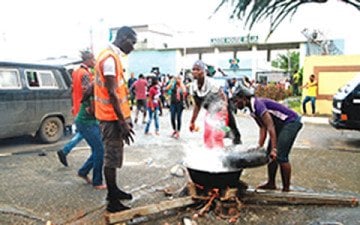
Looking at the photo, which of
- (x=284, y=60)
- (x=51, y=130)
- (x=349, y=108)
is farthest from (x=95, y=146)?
(x=284, y=60)

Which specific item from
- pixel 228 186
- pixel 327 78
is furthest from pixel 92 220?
pixel 327 78

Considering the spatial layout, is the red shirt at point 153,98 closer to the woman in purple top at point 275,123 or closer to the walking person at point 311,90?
the woman in purple top at point 275,123

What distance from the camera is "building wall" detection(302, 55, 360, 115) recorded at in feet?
44.6

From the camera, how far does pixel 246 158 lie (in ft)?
13.9

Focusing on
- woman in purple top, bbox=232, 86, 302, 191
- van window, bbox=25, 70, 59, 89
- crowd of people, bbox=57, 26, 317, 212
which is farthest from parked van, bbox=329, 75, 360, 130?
van window, bbox=25, 70, 59, 89

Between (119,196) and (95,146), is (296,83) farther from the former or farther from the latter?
(119,196)

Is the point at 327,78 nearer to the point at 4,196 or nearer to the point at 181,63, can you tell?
the point at 4,196

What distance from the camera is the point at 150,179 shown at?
5.73m

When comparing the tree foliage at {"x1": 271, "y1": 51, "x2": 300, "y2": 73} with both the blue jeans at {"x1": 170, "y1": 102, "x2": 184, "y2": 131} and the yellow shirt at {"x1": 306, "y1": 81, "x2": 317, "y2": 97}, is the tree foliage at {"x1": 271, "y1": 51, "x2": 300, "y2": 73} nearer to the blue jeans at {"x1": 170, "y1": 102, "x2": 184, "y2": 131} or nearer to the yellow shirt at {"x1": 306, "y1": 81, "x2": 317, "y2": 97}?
the yellow shirt at {"x1": 306, "y1": 81, "x2": 317, "y2": 97}

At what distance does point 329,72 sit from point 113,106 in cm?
1218

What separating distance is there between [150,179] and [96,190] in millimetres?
992

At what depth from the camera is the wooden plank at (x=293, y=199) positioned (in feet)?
14.5

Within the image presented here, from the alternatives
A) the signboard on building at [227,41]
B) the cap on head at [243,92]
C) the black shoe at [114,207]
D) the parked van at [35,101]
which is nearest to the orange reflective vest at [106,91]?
the black shoe at [114,207]

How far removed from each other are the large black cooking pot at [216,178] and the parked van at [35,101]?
5422 millimetres
